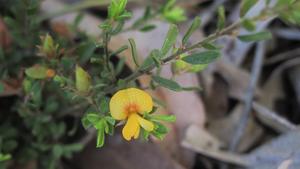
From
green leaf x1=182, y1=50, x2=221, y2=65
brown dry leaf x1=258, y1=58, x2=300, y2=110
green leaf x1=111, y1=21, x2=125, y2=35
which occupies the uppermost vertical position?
green leaf x1=111, y1=21, x2=125, y2=35

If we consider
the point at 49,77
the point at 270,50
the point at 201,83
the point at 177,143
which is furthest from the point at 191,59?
the point at 270,50

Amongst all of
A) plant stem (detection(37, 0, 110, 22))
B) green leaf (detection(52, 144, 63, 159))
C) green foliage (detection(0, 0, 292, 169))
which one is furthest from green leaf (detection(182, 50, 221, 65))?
plant stem (detection(37, 0, 110, 22))

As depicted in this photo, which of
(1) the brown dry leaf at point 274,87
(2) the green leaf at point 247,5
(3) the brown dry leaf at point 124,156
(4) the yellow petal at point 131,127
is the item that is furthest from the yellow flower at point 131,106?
(1) the brown dry leaf at point 274,87

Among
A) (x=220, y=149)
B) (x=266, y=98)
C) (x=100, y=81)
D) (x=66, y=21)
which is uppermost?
(x=66, y=21)

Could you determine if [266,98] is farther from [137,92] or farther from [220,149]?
[137,92]

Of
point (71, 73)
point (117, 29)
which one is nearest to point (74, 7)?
point (71, 73)

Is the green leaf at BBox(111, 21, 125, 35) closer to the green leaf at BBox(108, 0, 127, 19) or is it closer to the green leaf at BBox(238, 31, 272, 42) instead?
the green leaf at BBox(108, 0, 127, 19)
